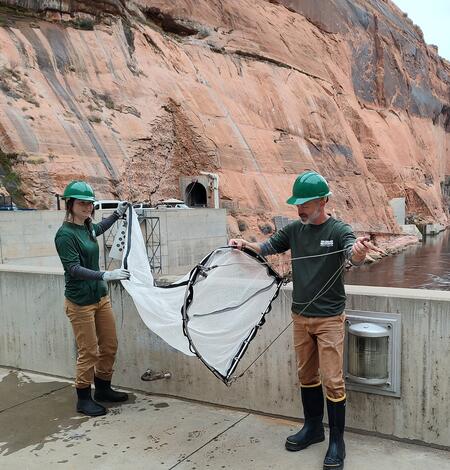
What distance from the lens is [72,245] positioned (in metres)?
4.14

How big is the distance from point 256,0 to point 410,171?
30932 millimetres

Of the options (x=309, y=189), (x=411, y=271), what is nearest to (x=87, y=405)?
(x=309, y=189)

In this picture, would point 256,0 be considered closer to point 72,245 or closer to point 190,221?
point 190,221

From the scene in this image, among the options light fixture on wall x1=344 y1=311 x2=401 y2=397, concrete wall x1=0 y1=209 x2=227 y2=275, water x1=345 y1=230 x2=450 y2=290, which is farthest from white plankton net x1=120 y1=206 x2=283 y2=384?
water x1=345 y1=230 x2=450 y2=290

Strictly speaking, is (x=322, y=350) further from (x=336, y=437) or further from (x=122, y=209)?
(x=122, y=209)

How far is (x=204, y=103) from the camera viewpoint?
34.6 meters

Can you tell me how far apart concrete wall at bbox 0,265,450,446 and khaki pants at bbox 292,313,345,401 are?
1.75ft

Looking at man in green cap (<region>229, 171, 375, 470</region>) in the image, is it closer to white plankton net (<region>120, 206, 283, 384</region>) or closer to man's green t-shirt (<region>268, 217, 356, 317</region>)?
man's green t-shirt (<region>268, 217, 356, 317</region>)

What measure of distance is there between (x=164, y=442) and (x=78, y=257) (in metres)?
1.67

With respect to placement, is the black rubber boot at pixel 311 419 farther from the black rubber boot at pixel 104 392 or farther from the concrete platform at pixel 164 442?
the black rubber boot at pixel 104 392

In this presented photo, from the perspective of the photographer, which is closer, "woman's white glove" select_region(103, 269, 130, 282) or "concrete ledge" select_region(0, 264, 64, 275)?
"woman's white glove" select_region(103, 269, 130, 282)

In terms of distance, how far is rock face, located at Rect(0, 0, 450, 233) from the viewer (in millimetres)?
25109

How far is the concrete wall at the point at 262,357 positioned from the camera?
359 centimetres

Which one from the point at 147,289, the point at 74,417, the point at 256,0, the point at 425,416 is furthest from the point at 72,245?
the point at 256,0
